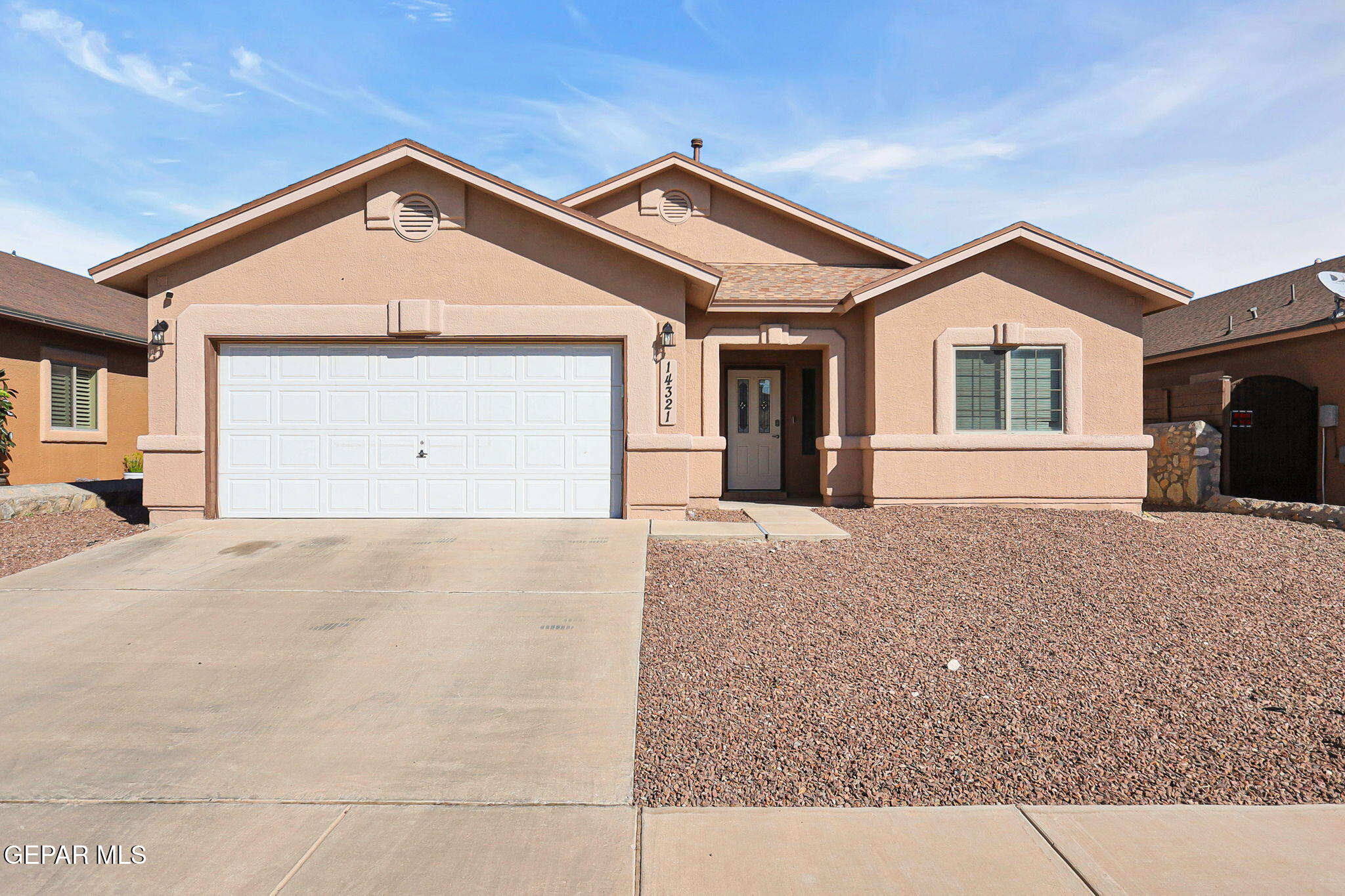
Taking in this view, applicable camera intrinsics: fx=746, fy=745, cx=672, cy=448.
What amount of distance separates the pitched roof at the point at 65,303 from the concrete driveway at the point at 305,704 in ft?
27.1

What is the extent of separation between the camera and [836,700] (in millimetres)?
4590

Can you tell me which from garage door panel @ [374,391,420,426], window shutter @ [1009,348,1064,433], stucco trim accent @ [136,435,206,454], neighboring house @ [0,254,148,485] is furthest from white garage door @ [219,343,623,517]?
neighboring house @ [0,254,148,485]

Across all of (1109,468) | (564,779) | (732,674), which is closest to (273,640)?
(564,779)

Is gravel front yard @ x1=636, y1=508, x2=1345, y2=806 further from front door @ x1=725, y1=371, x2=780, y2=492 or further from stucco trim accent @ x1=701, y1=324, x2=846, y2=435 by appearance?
front door @ x1=725, y1=371, x2=780, y2=492

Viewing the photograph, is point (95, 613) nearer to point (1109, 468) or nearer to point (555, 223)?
point (555, 223)

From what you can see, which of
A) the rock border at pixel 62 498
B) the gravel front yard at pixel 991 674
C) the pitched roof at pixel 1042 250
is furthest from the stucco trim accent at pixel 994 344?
the rock border at pixel 62 498

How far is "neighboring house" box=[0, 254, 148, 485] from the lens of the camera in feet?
43.8

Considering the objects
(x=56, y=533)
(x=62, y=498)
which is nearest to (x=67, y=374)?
(x=62, y=498)

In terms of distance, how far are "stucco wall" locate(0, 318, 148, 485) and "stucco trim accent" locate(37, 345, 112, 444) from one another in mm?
34

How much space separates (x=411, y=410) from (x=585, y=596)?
4.68 m

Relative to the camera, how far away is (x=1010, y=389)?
37.7 feet

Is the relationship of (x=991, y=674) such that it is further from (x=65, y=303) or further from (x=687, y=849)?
(x=65, y=303)

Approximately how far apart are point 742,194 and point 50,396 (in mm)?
13523

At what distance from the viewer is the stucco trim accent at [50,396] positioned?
13.8 m
